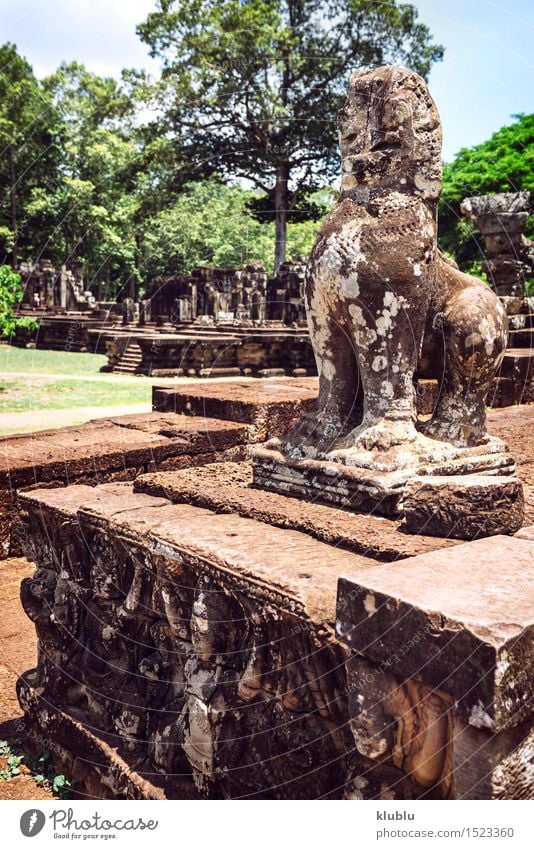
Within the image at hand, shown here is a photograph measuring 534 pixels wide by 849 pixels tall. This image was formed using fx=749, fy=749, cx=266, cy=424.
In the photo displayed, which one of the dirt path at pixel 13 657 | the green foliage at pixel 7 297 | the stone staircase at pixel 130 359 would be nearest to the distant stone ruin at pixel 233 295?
the stone staircase at pixel 130 359

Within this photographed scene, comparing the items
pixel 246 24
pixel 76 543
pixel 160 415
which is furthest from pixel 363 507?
pixel 246 24

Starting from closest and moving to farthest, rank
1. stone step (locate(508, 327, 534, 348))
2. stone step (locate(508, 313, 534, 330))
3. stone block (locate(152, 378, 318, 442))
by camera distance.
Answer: stone block (locate(152, 378, 318, 442)) → stone step (locate(508, 327, 534, 348)) → stone step (locate(508, 313, 534, 330))

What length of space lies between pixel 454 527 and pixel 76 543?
5.32 ft

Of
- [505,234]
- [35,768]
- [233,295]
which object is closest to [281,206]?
[505,234]

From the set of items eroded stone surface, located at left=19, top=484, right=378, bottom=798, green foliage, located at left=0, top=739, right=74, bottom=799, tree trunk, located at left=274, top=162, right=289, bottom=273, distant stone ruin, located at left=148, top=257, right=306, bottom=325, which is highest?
tree trunk, located at left=274, top=162, right=289, bottom=273

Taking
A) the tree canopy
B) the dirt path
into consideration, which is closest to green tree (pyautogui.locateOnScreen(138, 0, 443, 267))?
the tree canopy

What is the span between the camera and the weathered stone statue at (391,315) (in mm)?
2803

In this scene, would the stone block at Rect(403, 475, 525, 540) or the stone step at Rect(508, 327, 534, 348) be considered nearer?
the stone block at Rect(403, 475, 525, 540)

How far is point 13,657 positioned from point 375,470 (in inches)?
89.7

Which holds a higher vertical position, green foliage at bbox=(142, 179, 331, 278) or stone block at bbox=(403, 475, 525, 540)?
green foliage at bbox=(142, 179, 331, 278)

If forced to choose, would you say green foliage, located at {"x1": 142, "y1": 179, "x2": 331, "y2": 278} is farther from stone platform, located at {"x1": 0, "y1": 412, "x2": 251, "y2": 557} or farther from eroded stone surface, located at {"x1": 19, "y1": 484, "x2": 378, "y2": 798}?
eroded stone surface, located at {"x1": 19, "y1": 484, "x2": 378, "y2": 798}

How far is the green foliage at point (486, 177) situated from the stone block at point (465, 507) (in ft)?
66.7

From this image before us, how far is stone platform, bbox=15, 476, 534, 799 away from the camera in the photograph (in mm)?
1659

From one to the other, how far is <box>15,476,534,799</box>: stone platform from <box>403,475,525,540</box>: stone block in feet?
0.23
